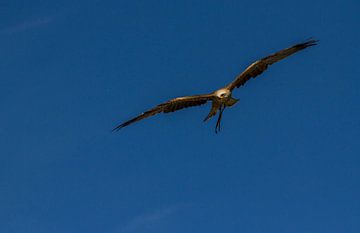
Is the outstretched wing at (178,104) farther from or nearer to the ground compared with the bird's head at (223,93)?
farther from the ground

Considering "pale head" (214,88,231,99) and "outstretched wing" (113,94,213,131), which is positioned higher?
"outstretched wing" (113,94,213,131)

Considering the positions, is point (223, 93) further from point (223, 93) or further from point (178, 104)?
point (178, 104)

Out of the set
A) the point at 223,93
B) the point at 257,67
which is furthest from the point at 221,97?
the point at 257,67

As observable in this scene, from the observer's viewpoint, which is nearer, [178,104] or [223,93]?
[223,93]

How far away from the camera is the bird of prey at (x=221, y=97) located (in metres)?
33.6

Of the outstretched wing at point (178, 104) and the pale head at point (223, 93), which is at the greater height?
the outstretched wing at point (178, 104)

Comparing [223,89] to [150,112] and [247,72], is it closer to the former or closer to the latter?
[247,72]

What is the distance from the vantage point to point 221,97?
33562mm

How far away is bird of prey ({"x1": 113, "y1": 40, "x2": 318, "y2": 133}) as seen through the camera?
33.6m

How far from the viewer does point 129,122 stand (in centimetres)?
3312

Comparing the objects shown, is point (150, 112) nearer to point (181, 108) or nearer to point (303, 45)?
point (181, 108)

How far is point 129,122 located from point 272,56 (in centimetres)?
835

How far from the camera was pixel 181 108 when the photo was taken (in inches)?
1379

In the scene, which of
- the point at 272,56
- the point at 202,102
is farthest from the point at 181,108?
the point at 272,56
